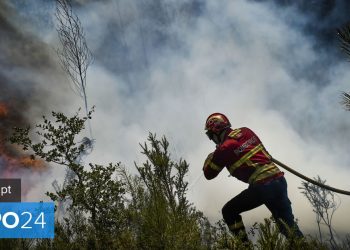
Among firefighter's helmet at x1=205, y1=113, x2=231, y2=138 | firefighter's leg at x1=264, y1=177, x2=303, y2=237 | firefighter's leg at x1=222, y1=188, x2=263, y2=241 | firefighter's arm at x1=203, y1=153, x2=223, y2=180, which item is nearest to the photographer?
firefighter's leg at x1=264, y1=177, x2=303, y2=237

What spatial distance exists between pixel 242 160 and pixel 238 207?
545 millimetres

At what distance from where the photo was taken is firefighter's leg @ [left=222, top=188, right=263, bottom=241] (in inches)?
159

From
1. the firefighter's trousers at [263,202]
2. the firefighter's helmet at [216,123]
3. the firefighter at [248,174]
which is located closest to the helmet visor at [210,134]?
the firefighter's helmet at [216,123]

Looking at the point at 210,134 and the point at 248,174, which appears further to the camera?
the point at 210,134

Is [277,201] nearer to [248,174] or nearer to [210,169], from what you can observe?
[248,174]

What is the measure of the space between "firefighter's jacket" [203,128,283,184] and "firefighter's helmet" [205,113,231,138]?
246 mm

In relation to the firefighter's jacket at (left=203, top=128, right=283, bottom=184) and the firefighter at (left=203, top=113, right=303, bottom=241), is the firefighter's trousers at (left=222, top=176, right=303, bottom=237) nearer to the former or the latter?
the firefighter at (left=203, top=113, right=303, bottom=241)

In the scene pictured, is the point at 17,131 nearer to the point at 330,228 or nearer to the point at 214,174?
the point at 214,174

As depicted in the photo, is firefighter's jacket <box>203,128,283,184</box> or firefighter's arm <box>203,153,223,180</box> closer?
firefighter's jacket <box>203,128,283,184</box>

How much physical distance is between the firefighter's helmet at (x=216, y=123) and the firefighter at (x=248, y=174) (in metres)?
0.15

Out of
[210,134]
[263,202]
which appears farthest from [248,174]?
[210,134]

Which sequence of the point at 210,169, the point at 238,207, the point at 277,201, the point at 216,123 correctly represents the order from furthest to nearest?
1. the point at 216,123
2. the point at 210,169
3. the point at 238,207
4. the point at 277,201

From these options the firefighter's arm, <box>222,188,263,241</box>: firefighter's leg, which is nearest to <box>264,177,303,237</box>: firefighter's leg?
<box>222,188,263,241</box>: firefighter's leg

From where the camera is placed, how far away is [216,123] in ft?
14.8
